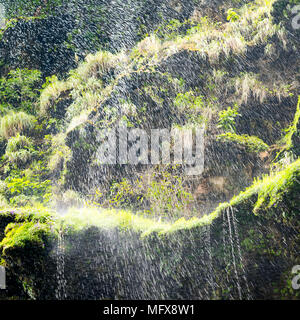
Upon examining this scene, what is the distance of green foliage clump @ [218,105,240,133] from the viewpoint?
28.7 feet

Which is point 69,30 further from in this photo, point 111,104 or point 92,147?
point 92,147

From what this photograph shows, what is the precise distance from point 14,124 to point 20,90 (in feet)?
5.27

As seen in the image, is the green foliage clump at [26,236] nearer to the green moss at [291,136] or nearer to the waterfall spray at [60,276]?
the waterfall spray at [60,276]

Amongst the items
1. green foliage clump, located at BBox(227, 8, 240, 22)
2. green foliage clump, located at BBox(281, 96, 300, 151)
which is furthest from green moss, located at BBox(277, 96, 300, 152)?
green foliage clump, located at BBox(227, 8, 240, 22)

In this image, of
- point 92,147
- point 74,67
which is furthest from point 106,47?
point 92,147

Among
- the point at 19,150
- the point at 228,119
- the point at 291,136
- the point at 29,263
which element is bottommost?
the point at 29,263

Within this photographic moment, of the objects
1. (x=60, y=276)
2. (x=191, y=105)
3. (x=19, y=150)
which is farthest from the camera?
(x=19, y=150)

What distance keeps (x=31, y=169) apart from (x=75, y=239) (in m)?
4.15

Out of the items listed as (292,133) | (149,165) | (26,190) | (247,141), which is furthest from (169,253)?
(26,190)

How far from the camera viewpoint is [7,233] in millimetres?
6102

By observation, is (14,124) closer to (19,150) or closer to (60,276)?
(19,150)

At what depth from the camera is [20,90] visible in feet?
37.6

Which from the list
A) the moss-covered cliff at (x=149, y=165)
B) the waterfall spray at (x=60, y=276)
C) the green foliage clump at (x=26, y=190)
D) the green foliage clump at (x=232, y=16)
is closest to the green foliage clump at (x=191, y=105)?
the moss-covered cliff at (x=149, y=165)
